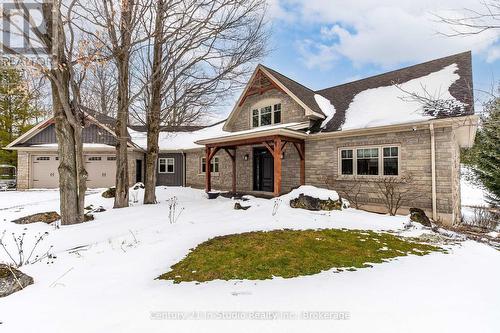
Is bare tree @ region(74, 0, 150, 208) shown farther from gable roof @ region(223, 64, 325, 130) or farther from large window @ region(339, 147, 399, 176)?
large window @ region(339, 147, 399, 176)

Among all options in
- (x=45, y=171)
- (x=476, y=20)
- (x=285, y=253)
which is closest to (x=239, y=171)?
(x=285, y=253)

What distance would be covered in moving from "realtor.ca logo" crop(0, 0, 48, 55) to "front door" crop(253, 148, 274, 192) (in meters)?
10.0

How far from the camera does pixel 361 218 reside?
8.18 m

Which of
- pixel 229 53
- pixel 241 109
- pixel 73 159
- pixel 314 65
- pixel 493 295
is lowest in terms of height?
pixel 493 295

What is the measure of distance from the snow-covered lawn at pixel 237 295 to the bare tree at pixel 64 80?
2237mm

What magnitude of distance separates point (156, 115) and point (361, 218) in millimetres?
8575

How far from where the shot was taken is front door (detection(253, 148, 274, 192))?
13984 mm

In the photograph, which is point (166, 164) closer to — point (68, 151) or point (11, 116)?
point (68, 151)

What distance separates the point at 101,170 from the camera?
18.3m

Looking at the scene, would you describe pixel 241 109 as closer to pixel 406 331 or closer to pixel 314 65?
pixel 314 65

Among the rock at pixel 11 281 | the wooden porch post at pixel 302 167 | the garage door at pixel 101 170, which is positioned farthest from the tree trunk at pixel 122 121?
the garage door at pixel 101 170

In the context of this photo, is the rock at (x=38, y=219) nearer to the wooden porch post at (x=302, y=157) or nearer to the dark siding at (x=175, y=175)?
the wooden porch post at (x=302, y=157)

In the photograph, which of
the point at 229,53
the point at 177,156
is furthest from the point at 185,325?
the point at 177,156

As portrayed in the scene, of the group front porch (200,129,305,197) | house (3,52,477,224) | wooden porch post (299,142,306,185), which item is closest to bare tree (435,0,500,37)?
house (3,52,477,224)
